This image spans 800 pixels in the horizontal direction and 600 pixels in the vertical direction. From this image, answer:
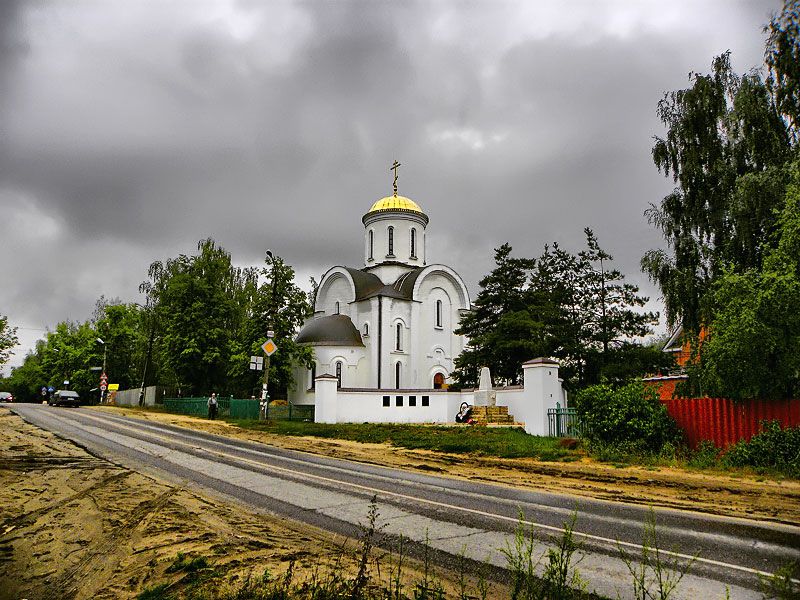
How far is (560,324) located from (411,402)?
27.9ft

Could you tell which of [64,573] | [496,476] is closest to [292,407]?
[496,476]

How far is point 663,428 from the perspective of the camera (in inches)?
572

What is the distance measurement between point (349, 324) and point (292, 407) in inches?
403

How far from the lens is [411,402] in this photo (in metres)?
29.3

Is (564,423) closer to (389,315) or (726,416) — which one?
(726,416)

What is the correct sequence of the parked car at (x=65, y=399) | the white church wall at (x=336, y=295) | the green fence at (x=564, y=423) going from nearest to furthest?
1. the green fence at (x=564, y=423)
2. the white church wall at (x=336, y=295)
3. the parked car at (x=65, y=399)

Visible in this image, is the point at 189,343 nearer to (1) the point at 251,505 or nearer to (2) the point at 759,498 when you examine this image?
(1) the point at 251,505

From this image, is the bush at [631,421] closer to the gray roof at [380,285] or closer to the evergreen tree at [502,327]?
the evergreen tree at [502,327]

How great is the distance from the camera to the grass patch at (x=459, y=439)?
49.4 feet

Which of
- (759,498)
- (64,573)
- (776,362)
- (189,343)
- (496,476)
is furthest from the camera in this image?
(189,343)

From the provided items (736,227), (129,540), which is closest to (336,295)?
(736,227)

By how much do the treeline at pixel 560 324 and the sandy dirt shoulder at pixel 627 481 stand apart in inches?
500

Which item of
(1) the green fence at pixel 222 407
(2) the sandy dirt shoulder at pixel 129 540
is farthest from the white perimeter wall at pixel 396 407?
(2) the sandy dirt shoulder at pixel 129 540

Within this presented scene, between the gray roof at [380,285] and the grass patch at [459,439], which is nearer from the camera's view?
the grass patch at [459,439]
